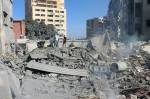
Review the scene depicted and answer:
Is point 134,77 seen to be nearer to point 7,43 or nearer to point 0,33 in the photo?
point 0,33

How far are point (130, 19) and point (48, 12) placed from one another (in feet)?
251

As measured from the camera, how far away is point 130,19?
4944 centimetres

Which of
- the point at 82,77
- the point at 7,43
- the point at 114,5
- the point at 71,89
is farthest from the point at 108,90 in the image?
the point at 114,5

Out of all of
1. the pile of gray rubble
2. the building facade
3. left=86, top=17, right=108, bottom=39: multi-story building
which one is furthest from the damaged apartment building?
the pile of gray rubble

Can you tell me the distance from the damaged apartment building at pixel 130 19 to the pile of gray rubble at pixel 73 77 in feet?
78.2

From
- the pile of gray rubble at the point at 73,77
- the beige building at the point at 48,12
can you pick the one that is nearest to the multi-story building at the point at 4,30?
the pile of gray rubble at the point at 73,77

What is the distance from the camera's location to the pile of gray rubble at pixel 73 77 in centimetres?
1254

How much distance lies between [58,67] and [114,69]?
3.10m

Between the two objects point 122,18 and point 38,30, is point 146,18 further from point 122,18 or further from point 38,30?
point 38,30

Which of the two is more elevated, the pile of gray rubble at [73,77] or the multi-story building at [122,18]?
the multi-story building at [122,18]

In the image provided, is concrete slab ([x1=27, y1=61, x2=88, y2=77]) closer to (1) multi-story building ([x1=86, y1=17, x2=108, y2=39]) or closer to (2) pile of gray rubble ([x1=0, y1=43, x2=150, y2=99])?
(2) pile of gray rubble ([x1=0, y1=43, x2=150, y2=99])

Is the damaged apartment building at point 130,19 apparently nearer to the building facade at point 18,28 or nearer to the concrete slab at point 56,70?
the building facade at point 18,28

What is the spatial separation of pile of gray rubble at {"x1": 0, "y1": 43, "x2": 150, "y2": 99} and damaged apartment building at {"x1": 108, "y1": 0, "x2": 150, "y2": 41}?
23.8m

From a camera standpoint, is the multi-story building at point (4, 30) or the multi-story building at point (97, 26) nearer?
the multi-story building at point (4, 30)
